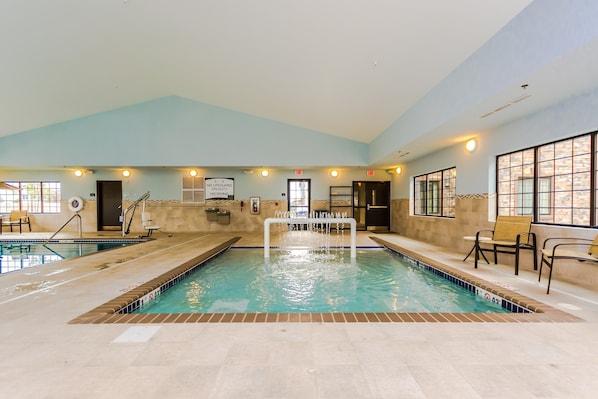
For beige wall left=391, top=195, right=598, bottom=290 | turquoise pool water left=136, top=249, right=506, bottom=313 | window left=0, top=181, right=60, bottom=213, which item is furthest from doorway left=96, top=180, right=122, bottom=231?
beige wall left=391, top=195, right=598, bottom=290

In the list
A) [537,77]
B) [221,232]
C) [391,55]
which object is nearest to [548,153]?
[537,77]

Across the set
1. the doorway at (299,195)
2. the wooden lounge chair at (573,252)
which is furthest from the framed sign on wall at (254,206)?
the wooden lounge chair at (573,252)

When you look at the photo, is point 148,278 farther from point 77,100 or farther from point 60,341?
point 77,100

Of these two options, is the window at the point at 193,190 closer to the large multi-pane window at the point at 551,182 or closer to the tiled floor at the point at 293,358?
the tiled floor at the point at 293,358

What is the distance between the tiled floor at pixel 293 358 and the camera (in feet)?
5.09

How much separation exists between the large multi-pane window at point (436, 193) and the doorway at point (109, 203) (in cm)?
938

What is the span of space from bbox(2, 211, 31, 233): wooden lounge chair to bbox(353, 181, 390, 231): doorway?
10.4 meters

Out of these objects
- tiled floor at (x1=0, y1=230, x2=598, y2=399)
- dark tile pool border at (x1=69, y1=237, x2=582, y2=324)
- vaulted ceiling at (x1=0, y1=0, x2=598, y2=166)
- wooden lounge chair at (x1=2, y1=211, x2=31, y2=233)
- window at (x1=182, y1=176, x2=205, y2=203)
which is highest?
vaulted ceiling at (x1=0, y1=0, x2=598, y2=166)

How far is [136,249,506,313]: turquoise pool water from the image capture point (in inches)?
→ 126

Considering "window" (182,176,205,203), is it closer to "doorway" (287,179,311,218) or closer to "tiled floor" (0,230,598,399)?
"doorway" (287,179,311,218)

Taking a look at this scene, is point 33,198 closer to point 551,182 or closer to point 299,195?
point 299,195

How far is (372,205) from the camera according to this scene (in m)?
10.3

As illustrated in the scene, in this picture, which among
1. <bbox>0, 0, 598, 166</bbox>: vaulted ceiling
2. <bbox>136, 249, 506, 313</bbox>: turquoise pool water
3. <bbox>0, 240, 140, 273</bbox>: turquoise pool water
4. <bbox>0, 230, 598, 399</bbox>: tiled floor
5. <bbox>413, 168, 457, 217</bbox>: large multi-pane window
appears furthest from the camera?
<bbox>413, 168, 457, 217</bbox>: large multi-pane window

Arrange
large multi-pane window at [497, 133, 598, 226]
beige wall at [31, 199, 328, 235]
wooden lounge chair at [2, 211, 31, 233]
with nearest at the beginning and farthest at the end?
1. large multi-pane window at [497, 133, 598, 226]
2. wooden lounge chair at [2, 211, 31, 233]
3. beige wall at [31, 199, 328, 235]
